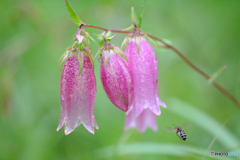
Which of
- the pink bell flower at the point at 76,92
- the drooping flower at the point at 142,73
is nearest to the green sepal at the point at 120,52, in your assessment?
the drooping flower at the point at 142,73

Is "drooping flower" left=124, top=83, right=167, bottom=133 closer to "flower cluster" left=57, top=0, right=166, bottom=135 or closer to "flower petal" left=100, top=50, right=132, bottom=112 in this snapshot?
"flower cluster" left=57, top=0, right=166, bottom=135

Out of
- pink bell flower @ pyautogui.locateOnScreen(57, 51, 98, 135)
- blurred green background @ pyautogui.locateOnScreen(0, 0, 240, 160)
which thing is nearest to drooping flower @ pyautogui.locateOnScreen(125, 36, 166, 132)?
pink bell flower @ pyautogui.locateOnScreen(57, 51, 98, 135)

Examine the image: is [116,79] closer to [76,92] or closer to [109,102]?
[76,92]

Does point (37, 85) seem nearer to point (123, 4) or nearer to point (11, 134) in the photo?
point (11, 134)

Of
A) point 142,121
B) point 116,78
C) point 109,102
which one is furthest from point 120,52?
point 109,102

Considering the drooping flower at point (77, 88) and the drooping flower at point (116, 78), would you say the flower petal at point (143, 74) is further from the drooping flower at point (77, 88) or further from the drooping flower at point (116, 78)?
the drooping flower at point (77, 88)

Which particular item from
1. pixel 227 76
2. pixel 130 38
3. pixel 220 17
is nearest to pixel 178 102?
pixel 227 76
